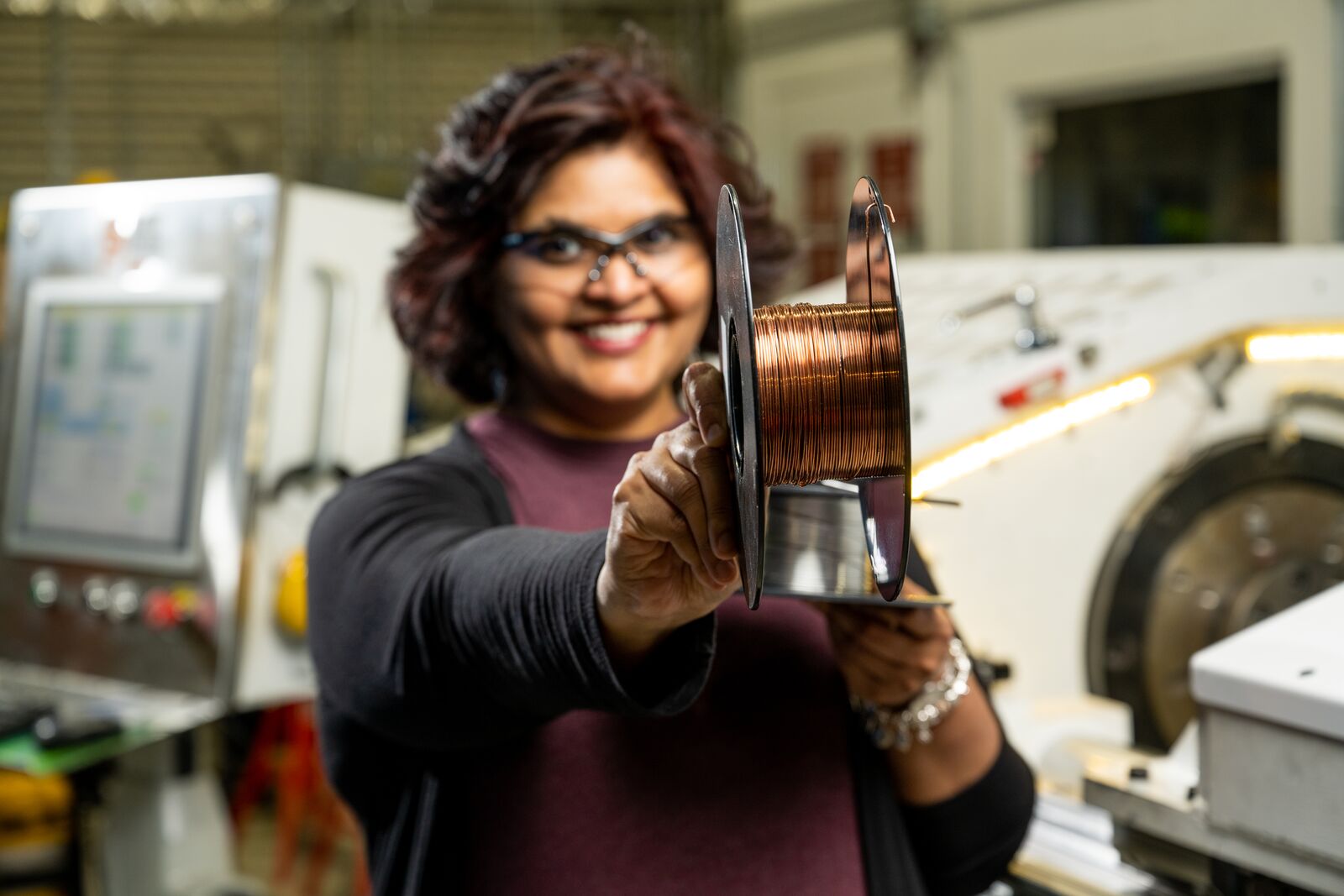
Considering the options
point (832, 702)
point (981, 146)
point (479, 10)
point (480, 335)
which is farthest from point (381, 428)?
point (479, 10)

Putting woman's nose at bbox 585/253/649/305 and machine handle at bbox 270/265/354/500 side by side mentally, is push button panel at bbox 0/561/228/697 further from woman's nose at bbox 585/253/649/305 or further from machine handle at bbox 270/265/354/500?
woman's nose at bbox 585/253/649/305

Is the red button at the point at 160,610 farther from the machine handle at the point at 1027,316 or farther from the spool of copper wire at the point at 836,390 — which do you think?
the spool of copper wire at the point at 836,390

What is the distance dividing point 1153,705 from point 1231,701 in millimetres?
824

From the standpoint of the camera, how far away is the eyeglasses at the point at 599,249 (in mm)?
1180

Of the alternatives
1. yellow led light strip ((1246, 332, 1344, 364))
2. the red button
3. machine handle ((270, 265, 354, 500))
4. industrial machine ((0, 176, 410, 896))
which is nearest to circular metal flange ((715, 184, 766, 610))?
yellow led light strip ((1246, 332, 1344, 364))

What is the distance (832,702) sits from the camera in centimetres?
122

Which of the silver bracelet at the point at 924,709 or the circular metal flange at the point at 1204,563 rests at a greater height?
the circular metal flange at the point at 1204,563

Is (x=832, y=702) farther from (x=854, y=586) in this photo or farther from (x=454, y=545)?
(x=454, y=545)

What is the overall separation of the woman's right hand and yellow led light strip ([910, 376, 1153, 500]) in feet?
2.93

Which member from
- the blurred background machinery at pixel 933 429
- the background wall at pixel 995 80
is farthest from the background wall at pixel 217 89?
→ the blurred background machinery at pixel 933 429

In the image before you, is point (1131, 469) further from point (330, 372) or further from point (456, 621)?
point (330, 372)

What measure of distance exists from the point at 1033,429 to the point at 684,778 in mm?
850

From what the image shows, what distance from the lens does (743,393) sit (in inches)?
25.8

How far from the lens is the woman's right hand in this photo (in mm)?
728
